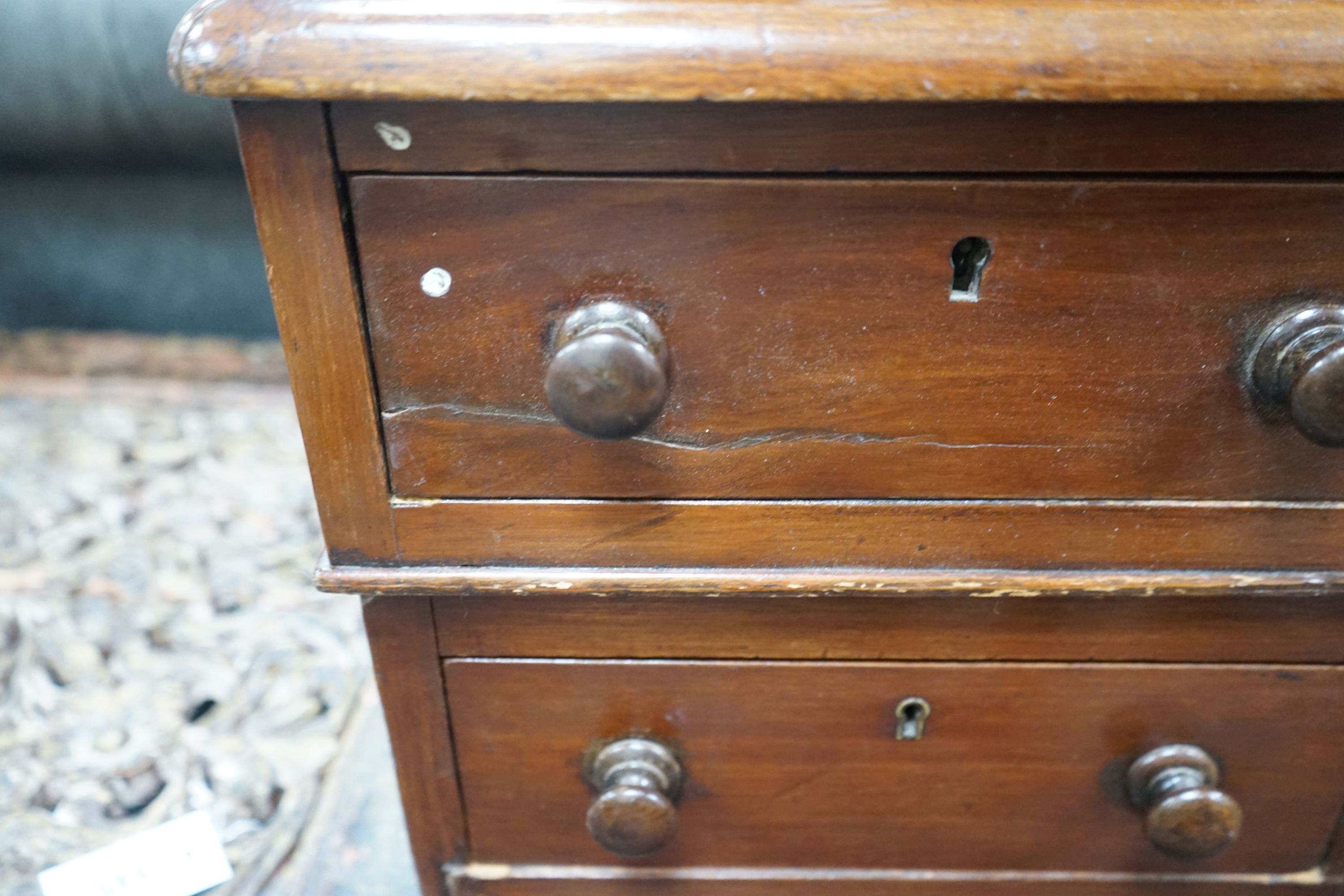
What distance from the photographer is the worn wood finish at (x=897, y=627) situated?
0.52 metres

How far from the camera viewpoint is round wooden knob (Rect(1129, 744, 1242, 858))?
1.71ft

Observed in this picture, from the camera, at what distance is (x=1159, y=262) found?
1.35 ft

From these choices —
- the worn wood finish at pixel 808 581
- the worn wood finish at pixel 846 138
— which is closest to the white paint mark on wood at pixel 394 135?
the worn wood finish at pixel 846 138

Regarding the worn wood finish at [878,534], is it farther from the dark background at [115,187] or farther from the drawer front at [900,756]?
Answer: the dark background at [115,187]

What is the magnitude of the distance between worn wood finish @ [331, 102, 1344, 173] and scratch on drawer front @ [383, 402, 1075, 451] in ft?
0.37

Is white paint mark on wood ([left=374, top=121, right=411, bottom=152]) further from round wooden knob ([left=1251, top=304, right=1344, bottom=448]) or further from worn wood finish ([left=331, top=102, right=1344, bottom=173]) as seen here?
round wooden knob ([left=1251, top=304, right=1344, bottom=448])

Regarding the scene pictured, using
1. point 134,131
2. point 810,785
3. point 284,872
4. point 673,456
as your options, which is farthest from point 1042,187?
point 134,131

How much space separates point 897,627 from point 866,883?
215 millimetres

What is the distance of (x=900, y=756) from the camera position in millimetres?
580

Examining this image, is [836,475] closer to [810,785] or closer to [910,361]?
[910,361]

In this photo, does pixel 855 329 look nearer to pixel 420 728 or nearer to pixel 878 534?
pixel 878 534

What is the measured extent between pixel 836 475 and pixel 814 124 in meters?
0.17

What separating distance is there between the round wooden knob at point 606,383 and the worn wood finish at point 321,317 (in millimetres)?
104

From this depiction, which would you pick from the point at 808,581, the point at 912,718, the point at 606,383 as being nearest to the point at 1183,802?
the point at 912,718
